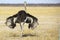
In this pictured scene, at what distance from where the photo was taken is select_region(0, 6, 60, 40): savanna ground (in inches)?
83.7

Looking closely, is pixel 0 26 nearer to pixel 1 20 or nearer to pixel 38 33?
pixel 1 20

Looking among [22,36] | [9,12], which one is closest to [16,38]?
[22,36]

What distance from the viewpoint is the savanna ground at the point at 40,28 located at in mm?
2127

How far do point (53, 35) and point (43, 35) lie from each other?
104 millimetres

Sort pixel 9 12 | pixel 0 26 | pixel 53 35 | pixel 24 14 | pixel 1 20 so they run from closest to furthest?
1. pixel 24 14
2. pixel 53 35
3. pixel 0 26
4. pixel 1 20
5. pixel 9 12

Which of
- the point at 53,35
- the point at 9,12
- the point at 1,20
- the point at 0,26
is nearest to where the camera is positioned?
the point at 53,35

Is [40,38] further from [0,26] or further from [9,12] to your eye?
[9,12]

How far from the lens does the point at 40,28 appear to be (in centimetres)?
238

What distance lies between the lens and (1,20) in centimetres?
264

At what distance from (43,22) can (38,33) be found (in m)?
0.39

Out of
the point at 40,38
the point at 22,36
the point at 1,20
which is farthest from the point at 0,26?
the point at 40,38

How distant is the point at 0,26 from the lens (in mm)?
2447

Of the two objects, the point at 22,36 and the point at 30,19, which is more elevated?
the point at 30,19

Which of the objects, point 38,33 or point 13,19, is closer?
point 13,19
